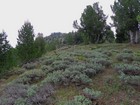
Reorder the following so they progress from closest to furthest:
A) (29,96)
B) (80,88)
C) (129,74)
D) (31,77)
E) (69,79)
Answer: (29,96), (80,88), (69,79), (129,74), (31,77)

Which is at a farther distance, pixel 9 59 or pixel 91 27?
pixel 91 27

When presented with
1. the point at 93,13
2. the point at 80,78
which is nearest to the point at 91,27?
the point at 93,13

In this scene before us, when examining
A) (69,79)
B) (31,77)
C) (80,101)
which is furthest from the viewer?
(31,77)

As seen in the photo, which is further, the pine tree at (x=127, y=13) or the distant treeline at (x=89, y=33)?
the pine tree at (x=127, y=13)

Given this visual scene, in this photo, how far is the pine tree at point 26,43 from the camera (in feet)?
101

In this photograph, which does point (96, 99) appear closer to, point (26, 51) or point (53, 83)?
point (53, 83)

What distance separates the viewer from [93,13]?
49438 mm

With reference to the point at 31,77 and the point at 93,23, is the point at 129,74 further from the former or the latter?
the point at 93,23

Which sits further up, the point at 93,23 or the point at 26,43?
the point at 93,23

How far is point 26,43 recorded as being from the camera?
31484 millimetres

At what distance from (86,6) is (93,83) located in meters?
37.1

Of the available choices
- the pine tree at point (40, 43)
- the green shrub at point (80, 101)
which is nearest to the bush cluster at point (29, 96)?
the green shrub at point (80, 101)

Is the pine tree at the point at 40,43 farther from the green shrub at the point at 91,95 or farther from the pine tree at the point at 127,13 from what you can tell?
the green shrub at the point at 91,95

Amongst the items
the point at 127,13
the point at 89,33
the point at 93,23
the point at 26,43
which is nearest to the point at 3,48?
the point at 26,43
